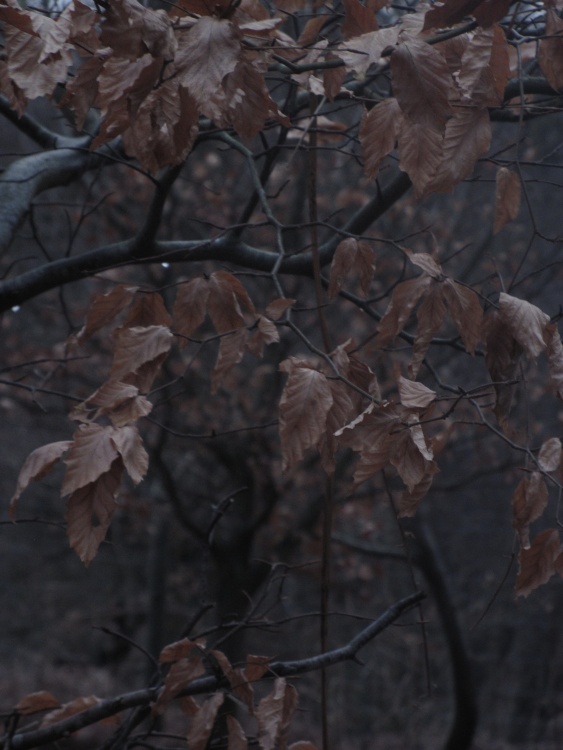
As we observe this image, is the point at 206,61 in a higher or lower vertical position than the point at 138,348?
higher

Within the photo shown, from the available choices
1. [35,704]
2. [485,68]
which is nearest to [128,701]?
[35,704]

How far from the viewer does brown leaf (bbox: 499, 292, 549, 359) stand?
193 cm

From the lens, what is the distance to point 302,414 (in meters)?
1.86

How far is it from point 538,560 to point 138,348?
108 centimetres

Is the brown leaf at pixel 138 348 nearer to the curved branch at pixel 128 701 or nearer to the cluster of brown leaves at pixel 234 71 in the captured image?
the cluster of brown leaves at pixel 234 71

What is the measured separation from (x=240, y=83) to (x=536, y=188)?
9550 millimetres

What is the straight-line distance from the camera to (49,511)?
41.0 feet

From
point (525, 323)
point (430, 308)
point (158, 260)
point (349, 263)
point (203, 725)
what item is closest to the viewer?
point (525, 323)

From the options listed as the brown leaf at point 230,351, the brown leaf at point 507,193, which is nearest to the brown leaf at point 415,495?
the brown leaf at point 230,351

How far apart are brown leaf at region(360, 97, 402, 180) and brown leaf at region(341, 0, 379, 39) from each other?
19 cm

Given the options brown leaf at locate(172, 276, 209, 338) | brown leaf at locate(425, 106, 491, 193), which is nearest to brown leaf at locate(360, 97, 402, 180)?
brown leaf at locate(425, 106, 491, 193)

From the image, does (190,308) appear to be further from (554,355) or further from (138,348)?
(554,355)

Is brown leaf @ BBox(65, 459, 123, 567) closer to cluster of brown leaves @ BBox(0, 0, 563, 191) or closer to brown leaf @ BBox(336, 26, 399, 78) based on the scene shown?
cluster of brown leaves @ BBox(0, 0, 563, 191)

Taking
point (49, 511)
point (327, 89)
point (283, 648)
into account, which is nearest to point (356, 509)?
point (283, 648)
